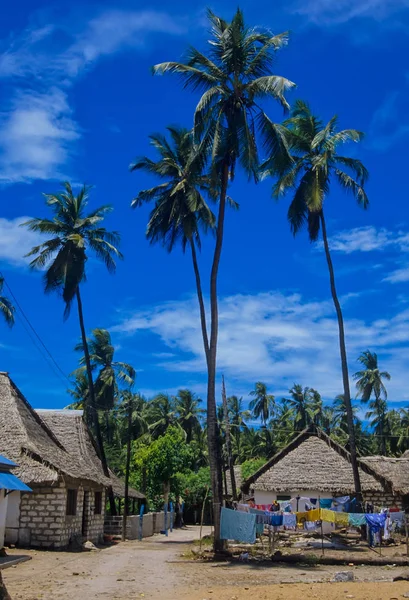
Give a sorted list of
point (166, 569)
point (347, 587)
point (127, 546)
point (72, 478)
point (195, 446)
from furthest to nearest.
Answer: point (195, 446), point (127, 546), point (72, 478), point (166, 569), point (347, 587)

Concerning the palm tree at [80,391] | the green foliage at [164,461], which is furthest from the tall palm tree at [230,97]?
the palm tree at [80,391]

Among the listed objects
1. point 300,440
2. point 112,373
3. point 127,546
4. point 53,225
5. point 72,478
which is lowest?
point 127,546

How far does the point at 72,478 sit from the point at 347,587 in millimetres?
12151

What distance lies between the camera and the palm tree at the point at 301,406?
65.2 m

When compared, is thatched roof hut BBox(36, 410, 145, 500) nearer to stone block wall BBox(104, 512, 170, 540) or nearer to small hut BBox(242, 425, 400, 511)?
stone block wall BBox(104, 512, 170, 540)

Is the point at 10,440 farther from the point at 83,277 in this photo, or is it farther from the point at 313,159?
the point at 313,159

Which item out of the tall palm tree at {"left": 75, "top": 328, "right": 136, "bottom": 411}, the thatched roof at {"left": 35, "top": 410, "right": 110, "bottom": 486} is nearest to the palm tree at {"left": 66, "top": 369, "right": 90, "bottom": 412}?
the tall palm tree at {"left": 75, "top": 328, "right": 136, "bottom": 411}

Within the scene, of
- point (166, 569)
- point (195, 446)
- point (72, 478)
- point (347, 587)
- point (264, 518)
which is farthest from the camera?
point (195, 446)

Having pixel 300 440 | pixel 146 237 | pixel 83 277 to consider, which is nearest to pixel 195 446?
pixel 300 440

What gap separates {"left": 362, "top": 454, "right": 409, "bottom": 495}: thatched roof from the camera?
29.9 metres

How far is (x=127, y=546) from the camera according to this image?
25844mm

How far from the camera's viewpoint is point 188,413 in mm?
64312

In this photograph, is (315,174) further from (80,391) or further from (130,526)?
(80,391)

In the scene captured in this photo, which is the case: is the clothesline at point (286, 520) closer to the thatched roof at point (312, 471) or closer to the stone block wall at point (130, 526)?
the thatched roof at point (312, 471)
